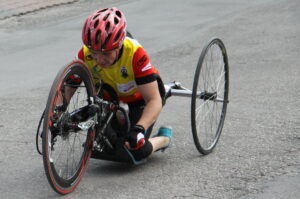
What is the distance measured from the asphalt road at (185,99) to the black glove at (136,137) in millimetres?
293

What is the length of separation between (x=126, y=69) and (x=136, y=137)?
539mm

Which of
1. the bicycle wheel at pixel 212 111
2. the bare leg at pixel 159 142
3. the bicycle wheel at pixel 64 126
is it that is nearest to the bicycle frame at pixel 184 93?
the bicycle wheel at pixel 212 111

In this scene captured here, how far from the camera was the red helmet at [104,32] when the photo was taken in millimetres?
4921

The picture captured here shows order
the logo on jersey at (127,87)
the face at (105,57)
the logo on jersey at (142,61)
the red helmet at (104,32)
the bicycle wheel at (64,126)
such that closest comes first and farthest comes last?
the bicycle wheel at (64,126) < the red helmet at (104,32) < the face at (105,57) < the logo on jersey at (142,61) < the logo on jersey at (127,87)

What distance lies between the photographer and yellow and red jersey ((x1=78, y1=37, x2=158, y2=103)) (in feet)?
17.1

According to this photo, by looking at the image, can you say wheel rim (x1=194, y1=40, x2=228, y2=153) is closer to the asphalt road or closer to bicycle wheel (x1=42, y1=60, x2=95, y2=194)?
the asphalt road

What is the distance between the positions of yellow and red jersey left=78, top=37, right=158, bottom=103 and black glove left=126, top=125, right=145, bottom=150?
0.36 m

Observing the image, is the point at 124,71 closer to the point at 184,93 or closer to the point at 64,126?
the point at 64,126

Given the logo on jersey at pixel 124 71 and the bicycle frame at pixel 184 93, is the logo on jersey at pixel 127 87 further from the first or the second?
the bicycle frame at pixel 184 93

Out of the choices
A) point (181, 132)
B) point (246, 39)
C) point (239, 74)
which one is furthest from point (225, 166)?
point (246, 39)

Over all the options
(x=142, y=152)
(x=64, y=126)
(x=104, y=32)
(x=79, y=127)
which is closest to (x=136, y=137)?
(x=142, y=152)

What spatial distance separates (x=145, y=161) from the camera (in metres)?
5.41

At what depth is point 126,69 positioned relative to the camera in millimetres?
5223

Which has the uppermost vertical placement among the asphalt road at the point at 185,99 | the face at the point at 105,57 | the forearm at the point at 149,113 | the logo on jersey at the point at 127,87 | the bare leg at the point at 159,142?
the face at the point at 105,57
